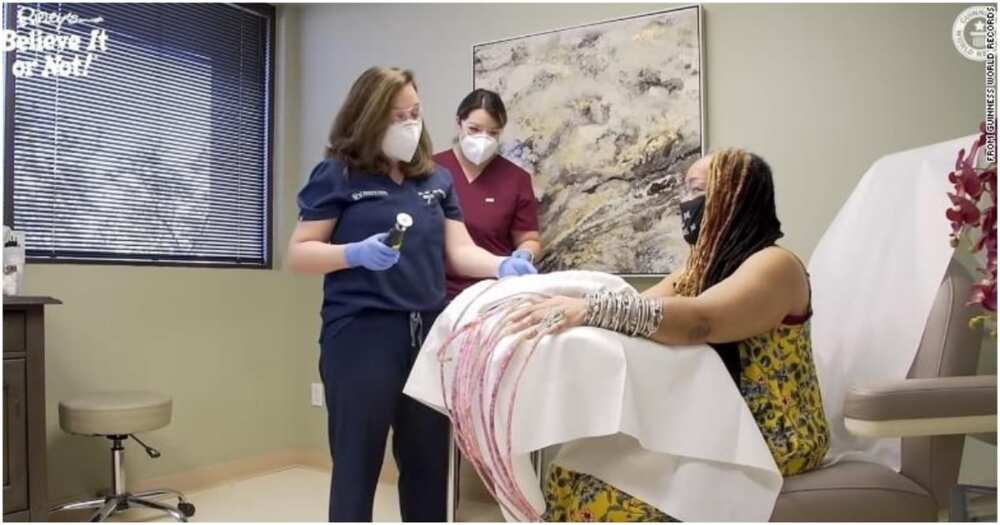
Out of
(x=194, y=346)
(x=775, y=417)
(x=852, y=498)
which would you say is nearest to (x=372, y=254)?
(x=775, y=417)

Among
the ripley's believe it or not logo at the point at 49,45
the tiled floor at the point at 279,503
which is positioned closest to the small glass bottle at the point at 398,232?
the tiled floor at the point at 279,503

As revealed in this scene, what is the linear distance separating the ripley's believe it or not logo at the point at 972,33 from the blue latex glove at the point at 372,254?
1.56 m

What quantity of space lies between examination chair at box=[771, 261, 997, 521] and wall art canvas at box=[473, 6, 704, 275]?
3.43ft

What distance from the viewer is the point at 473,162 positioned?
8.21 ft

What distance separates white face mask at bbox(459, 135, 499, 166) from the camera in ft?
8.04

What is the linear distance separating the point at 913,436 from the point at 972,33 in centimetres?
128

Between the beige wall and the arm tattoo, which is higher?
the arm tattoo

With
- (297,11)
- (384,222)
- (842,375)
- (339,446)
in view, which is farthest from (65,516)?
(842,375)

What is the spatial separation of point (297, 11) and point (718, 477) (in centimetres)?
291

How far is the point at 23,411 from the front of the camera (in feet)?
6.98

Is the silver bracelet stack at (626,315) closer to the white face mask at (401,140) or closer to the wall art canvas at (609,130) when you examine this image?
the white face mask at (401,140)

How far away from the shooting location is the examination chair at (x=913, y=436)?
1.21m

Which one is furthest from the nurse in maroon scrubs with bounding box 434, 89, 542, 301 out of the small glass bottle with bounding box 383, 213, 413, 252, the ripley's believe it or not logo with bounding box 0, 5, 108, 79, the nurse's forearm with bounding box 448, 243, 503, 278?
the ripley's believe it or not logo with bounding box 0, 5, 108, 79

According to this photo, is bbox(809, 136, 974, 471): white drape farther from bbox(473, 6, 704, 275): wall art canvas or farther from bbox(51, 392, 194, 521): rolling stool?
bbox(51, 392, 194, 521): rolling stool
